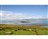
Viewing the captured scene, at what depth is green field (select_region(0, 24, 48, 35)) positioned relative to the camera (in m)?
1.22

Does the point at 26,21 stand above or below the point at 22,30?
above

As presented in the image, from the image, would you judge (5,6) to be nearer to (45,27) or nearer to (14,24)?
(14,24)

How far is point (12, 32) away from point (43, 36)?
1.97 feet

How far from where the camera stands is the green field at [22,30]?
122 centimetres

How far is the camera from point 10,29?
1227 millimetres

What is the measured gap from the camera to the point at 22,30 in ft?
4.03

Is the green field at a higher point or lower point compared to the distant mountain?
lower

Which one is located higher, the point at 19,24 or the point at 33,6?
the point at 33,6

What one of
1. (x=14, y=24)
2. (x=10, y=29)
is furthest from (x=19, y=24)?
(x=10, y=29)

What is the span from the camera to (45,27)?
122 centimetres

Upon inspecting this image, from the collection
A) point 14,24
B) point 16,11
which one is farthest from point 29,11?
point 14,24

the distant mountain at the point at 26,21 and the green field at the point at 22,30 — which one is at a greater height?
the distant mountain at the point at 26,21

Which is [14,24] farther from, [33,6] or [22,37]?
[33,6]
